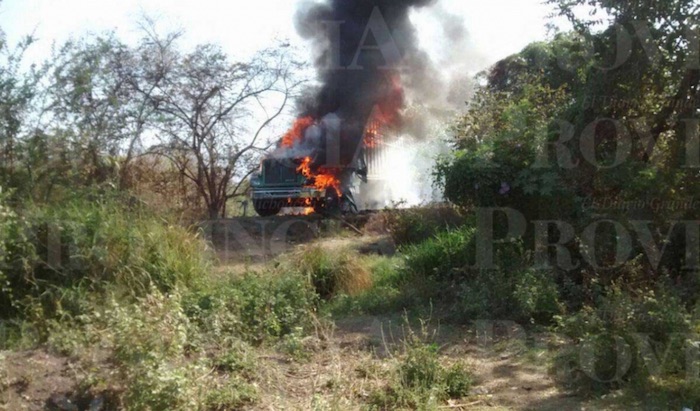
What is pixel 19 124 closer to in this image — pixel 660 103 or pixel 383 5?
pixel 660 103

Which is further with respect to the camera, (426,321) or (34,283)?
(426,321)

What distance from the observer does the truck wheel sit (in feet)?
61.0

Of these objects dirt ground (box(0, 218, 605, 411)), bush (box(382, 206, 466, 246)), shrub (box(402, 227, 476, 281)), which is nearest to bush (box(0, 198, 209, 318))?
dirt ground (box(0, 218, 605, 411))

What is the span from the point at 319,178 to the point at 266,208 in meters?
1.80

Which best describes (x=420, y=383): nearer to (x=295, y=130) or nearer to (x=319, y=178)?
(x=319, y=178)

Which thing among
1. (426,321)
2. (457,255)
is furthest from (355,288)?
(426,321)

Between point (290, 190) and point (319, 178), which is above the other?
point (319, 178)

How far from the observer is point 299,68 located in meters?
17.7

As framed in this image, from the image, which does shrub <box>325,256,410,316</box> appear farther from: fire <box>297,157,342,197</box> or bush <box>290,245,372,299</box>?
fire <box>297,157,342,197</box>

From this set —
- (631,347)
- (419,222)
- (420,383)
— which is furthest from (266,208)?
(631,347)

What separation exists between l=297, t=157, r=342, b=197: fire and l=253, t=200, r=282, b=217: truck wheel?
1.18 meters

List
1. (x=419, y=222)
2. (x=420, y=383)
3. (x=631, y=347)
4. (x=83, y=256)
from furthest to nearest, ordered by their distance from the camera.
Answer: (x=419, y=222) < (x=83, y=256) < (x=420, y=383) < (x=631, y=347)

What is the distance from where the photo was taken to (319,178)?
59.1ft

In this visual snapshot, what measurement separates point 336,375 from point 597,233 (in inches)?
145
